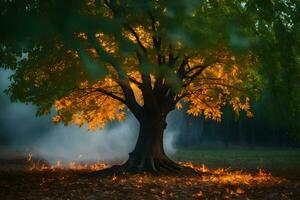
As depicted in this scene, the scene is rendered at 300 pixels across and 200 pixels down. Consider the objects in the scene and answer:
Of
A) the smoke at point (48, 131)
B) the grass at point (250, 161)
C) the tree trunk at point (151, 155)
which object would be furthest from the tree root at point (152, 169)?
the smoke at point (48, 131)

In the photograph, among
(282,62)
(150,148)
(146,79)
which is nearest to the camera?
(282,62)

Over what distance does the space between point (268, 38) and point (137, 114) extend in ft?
22.8

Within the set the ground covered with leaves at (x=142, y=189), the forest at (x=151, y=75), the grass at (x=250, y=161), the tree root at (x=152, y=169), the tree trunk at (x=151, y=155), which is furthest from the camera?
the grass at (x=250, y=161)

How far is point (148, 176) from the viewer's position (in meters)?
17.0

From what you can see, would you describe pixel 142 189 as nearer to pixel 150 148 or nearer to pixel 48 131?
pixel 150 148

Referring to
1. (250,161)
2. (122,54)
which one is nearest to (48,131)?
(250,161)

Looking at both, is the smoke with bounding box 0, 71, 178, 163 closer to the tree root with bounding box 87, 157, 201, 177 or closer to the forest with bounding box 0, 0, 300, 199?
the forest with bounding box 0, 0, 300, 199

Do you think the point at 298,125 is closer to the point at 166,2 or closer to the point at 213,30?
the point at 213,30

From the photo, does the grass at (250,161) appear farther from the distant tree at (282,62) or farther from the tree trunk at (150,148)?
the distant tree at (282,62)

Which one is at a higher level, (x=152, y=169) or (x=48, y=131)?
(x=48, y=131)

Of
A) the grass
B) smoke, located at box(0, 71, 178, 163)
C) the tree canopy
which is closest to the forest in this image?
the tree canopy

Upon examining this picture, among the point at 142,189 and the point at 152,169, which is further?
the point at 152,169

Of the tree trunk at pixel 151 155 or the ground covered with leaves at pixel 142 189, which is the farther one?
the tree trunk at pixel 151 155

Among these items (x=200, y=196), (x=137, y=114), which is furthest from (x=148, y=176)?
A: (x=200, y=196)
